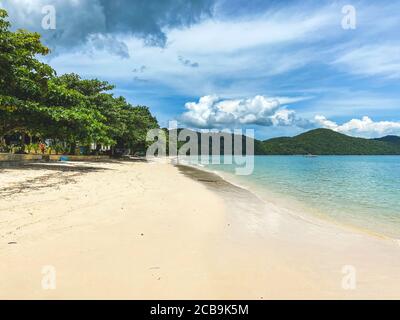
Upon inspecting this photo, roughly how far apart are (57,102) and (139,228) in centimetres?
1711

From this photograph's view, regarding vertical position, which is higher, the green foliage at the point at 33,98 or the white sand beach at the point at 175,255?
the green foliage at the point at 33,98

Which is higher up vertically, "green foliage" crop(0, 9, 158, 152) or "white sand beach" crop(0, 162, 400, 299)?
"green foliage" crop(0, 9, 158, 152)

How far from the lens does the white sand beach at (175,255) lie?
3775mm

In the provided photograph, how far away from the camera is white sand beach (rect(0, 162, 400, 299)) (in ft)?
12.4

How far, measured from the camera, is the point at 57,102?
20703 mm

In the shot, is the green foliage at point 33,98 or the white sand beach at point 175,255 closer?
the white sand beach at point 175,255

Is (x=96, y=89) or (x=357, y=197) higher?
(x=96, y=89)

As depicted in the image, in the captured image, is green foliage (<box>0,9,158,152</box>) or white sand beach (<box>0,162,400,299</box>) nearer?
white sand beach (<box>0,162,400,299</box>)

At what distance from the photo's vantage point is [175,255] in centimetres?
495

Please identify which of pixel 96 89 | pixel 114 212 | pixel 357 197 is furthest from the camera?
pixel 96 89

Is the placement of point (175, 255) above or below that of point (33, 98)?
below

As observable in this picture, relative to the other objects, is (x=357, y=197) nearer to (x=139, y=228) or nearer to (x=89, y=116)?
(x=139, y=228)

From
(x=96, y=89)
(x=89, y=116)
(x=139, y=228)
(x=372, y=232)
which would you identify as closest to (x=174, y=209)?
(x=139, y=228)

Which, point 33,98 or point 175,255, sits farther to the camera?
point 33,98
